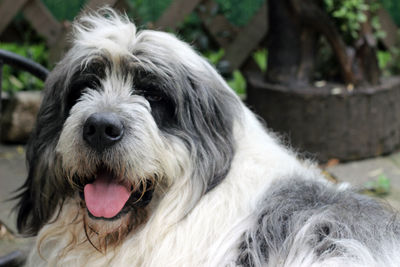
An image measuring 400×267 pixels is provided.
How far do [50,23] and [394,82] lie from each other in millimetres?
3679

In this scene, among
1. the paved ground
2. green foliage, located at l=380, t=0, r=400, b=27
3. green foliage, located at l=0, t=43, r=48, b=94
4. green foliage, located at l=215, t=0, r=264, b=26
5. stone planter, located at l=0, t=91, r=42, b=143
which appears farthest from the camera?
green foliage, located at l=380, t=0, r=400, b=27

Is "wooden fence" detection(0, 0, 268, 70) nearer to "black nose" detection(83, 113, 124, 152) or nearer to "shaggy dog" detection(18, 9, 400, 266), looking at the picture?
"shaggy dog" detection(18, 9, 400, 266)

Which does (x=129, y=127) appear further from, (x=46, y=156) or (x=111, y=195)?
(x=46, y=156)

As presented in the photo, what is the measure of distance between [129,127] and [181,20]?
422 centimetres

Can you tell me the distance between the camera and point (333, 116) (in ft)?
16.8

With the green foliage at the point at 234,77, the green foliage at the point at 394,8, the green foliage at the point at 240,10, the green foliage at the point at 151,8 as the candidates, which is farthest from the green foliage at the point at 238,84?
the green foliage at the point at 394,8

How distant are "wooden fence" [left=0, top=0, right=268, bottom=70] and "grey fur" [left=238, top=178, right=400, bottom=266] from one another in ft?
13.2

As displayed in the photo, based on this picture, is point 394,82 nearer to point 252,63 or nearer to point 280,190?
point 252,63

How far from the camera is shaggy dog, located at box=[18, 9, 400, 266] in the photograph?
2467 mm

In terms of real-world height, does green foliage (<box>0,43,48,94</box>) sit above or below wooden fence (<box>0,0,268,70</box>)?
below

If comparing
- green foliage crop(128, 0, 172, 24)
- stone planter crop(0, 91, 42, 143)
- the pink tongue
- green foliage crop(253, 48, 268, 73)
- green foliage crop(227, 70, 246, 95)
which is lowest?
stone planter crop(0, 91, 42, 143)

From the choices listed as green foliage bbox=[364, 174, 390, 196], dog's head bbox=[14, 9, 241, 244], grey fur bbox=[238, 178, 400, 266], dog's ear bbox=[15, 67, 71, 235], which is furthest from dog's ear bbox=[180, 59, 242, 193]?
green foliage bbox=[364, 174, 390, 196]

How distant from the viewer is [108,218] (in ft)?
8.40

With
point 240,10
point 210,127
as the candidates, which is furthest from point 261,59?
point 210,127
